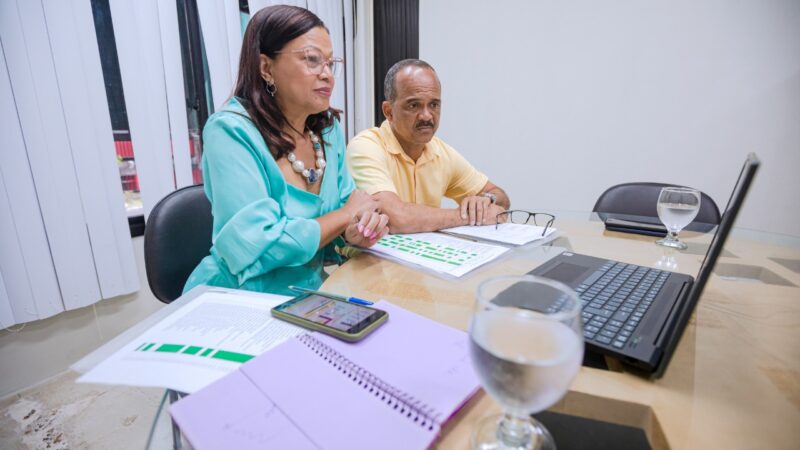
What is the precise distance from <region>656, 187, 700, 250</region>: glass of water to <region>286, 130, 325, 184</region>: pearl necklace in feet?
3.15

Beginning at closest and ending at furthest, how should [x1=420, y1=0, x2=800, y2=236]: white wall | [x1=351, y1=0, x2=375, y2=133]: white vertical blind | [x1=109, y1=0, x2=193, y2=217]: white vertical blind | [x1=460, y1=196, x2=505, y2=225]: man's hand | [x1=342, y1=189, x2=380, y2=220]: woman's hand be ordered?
1. [x1=342, y1=189, x2=380, y2=220]: woman's hand
2. [x1=460, y1=196, x2=505, y2=225]: man's hand
3. [x1=109, y1=0, x2=193, y2=217]: white vertical blind
4. [x1=420, y1=0, x2=800, y2=236]: white wall
5. [x1=351, y1=0, x2=375, y2=133]: white vertical blind

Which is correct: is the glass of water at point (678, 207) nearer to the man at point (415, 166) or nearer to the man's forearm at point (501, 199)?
the man at point (415, 166)

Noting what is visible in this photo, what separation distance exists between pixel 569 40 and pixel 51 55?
2.58 m

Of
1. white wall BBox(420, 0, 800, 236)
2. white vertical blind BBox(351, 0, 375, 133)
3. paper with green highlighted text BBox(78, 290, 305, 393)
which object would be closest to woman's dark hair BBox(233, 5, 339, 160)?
paper with green highlighted text BBox(78, 290, 305, 393)

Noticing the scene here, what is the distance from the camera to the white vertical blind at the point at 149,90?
1.48m

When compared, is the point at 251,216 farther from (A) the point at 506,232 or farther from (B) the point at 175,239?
(A) the point at 506,232

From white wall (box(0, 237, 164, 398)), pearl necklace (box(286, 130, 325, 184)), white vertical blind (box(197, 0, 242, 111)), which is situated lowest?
white wall (box(0, 237, 164, 398))

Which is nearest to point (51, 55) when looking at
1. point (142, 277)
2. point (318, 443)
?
point (142, 277)

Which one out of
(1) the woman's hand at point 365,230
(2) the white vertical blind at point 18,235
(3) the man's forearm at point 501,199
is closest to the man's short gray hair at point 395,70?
(3) the man's forearm at point 501,199

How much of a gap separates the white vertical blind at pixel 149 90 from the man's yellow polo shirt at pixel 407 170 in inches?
34.3

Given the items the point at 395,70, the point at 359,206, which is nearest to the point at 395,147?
the point at 395,70

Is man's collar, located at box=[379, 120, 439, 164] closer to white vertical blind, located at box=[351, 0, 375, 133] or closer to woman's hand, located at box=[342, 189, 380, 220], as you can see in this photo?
woman's hand, located at box=[342, 189, 380, 220]

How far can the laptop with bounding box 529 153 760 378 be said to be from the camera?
1.18 ft

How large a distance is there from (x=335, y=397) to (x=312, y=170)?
0.86m
